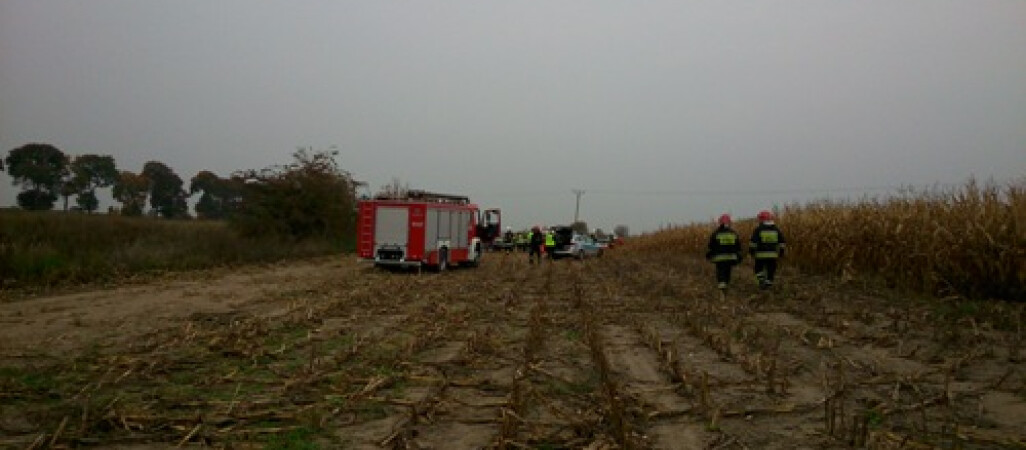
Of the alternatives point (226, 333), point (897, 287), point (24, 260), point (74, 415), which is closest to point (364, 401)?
point (74, 415)

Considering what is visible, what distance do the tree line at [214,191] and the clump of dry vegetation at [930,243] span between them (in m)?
24.7

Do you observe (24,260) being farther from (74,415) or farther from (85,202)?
(85,202)

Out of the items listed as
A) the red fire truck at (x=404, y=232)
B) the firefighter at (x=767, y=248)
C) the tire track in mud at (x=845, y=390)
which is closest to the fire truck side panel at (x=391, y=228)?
the red fire truck at (x=404, y=232)

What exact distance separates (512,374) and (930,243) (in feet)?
33.4

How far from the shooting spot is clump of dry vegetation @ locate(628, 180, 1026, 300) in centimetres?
1200

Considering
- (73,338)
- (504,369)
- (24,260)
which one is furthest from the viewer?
(24,260)

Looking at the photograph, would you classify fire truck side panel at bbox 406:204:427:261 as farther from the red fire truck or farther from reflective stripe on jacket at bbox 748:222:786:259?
reflective stripe on jacket at bbox 748:222:786:259

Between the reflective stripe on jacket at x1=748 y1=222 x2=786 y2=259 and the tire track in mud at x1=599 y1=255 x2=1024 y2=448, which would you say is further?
the reflective stripe on jacket at x1=748 y1=222 x2=786 y2=259

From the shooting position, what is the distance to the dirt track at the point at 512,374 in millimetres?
5156

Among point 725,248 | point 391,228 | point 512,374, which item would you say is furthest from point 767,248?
point 391,228

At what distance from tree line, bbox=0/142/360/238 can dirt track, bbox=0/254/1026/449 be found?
73.0 ft

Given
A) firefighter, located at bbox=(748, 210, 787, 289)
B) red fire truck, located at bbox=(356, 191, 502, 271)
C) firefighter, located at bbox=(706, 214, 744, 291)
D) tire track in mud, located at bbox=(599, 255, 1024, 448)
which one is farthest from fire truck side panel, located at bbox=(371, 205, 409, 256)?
tire track in mud, located at bbox=(599, 255, 1024, 448)

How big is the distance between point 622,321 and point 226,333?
19.2 feet

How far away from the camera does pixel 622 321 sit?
11.5 meters
